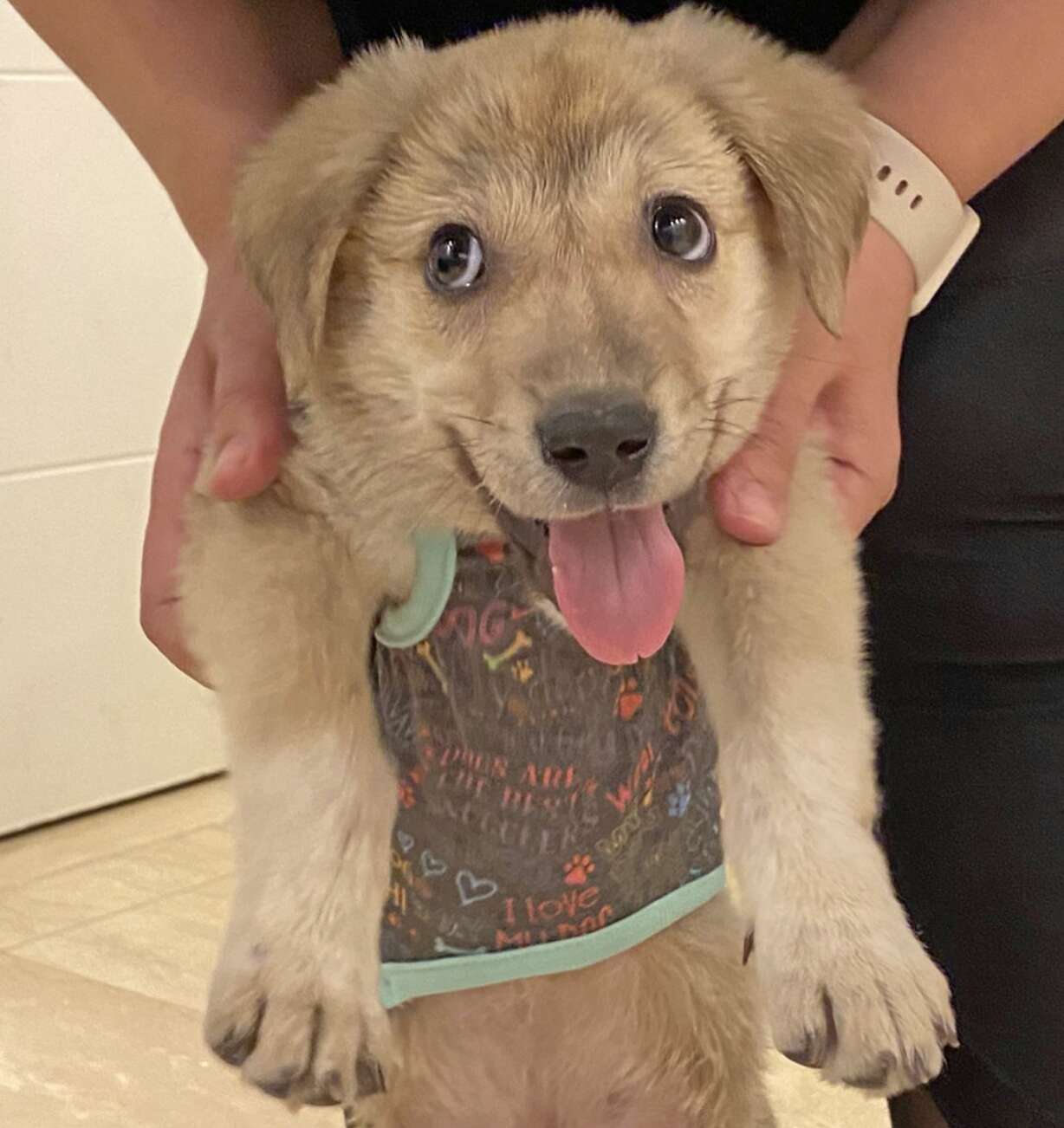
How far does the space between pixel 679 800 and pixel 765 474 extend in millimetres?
345

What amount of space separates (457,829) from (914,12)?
90cm

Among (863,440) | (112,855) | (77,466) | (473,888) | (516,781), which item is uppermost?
(863,440)

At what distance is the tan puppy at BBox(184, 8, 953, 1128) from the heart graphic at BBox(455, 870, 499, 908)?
0.47 feet

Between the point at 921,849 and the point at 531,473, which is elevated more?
the point at 531,473

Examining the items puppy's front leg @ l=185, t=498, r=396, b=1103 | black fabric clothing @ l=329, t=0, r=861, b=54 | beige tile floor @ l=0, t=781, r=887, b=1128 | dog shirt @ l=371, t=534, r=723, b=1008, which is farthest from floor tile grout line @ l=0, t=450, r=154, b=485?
dog shirt @ l=371, t=534, r=723, b=1008

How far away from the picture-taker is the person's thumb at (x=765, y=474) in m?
1.26

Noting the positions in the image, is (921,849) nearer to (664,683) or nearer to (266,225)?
(664,683)

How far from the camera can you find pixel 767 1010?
1.18 metres

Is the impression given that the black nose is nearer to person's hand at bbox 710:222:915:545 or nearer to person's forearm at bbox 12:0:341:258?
person's hand at bbox 710:222:915:545

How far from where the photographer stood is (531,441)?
44.9 inches

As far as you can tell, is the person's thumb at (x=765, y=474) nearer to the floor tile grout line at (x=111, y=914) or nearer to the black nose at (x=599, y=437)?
the black nose at (x=599, y=437)

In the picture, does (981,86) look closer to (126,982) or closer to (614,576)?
(614,576)

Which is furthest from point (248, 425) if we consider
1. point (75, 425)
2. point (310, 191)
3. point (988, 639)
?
point (75, 425)

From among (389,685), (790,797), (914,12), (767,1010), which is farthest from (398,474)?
(914,12)
